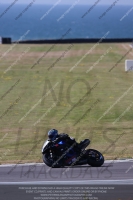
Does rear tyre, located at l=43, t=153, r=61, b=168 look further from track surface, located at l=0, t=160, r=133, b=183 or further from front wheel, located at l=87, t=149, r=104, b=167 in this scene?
front wheel, located at l=87, t=149, r=104, b=167

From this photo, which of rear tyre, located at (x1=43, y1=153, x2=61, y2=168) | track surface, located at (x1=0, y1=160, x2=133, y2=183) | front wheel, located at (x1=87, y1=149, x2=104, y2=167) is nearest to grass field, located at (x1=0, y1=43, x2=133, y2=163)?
track surface, located at (x1=0, y1=160, x2=133, y2=183)

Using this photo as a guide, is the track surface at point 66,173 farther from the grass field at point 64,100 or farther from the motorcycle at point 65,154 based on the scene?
the grass field at point 64,100

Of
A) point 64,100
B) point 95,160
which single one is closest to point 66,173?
point 95,160

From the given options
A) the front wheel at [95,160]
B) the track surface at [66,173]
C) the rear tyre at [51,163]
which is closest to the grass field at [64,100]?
the track surface at [66,173]

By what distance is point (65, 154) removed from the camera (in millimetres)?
15523

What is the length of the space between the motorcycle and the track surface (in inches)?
8.2

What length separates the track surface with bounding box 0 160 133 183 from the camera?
13.9 m

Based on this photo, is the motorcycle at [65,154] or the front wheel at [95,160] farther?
the motorcycle at [65,154]

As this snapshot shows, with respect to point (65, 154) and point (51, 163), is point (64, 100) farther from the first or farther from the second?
point (51, 163)

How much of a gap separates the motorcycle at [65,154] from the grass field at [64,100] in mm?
1912

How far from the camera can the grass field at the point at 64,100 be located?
2034cm

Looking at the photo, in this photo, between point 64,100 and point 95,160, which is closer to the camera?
A: point 95,160

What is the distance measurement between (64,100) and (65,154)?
14.1m
